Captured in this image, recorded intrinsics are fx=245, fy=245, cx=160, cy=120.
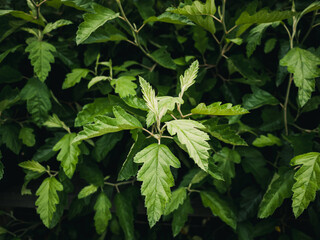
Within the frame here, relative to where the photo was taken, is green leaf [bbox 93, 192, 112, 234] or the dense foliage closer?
the dense foliage

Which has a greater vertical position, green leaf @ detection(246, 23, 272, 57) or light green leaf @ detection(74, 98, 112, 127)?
green leaf @ detection(246, 23, 272, 57)

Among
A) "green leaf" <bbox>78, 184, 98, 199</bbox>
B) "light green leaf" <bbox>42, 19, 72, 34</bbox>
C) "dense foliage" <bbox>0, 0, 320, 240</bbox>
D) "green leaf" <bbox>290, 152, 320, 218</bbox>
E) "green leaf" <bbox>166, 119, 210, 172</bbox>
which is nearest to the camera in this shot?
"green leaf" <bbox>166, 119, 210, 172</bbox>

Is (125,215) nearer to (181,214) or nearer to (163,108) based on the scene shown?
(181,214)

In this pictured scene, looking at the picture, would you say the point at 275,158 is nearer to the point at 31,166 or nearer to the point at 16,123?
the point at 31,166

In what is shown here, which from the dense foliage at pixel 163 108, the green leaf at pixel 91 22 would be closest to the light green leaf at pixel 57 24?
the dense foliage at pixel 163 108

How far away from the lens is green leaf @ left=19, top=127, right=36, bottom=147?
43.6 inches

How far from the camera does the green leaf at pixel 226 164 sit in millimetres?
1089

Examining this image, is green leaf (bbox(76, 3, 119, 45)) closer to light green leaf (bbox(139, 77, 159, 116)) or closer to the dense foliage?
the dense foliage

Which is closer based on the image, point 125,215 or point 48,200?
point 48,200

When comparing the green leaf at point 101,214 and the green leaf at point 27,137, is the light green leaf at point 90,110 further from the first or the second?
the green leaf at point 101,214

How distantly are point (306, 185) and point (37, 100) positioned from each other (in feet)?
3.60

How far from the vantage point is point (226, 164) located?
1.09 m

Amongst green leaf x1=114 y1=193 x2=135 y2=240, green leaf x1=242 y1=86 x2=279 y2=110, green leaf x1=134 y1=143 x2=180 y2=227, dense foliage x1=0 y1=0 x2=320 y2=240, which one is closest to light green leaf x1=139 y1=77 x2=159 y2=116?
dense foliage x1=0 y1=0 x2=320 y2=240

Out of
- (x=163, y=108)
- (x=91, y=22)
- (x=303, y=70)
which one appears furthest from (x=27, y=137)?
(x=303, y=70)
